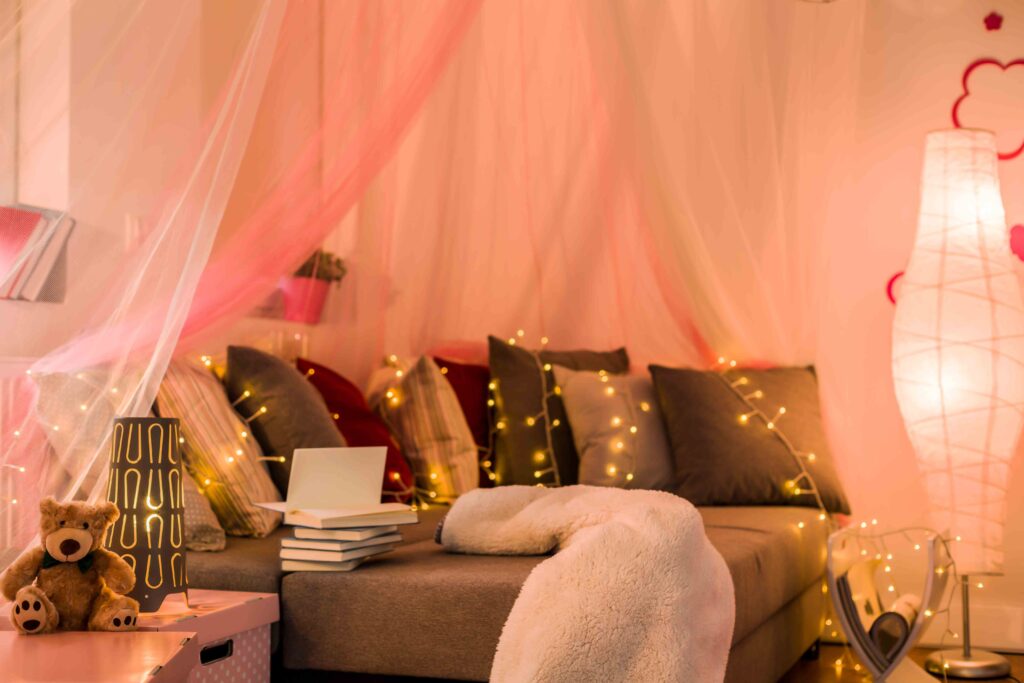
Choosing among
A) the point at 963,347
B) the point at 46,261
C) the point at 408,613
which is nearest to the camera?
the point at 46,261

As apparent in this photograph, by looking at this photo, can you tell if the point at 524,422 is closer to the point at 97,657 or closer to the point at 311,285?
the point at 311,285

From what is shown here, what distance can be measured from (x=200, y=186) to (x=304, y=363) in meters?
1.23

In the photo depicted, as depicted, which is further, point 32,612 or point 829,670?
point 829,670

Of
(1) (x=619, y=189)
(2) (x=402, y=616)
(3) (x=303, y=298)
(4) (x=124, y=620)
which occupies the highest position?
(1) (x=619, y=189)

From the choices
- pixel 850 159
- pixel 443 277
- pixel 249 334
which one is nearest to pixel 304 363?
pixel 249 334

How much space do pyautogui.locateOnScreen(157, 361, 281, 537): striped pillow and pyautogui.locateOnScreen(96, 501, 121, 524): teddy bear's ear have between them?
74 centimetres

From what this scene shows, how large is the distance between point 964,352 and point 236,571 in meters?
2.45

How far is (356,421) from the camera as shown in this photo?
3.32 meters

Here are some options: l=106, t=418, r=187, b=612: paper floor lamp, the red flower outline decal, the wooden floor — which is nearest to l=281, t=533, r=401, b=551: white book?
l=106, t=418, r=187, b=612: paper floor lamp

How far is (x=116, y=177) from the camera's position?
2.08 meters

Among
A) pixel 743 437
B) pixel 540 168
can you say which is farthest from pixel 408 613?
pixel 540 168

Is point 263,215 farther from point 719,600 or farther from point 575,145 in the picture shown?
point 575,145

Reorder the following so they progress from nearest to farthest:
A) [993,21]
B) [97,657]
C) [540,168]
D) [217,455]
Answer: [97,657] → [217,455] → [540,168] → [993,21]

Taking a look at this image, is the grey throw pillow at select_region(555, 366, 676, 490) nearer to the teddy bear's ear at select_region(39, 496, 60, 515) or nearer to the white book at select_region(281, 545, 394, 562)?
the white book at select_region(281, 545, 394, 562)
